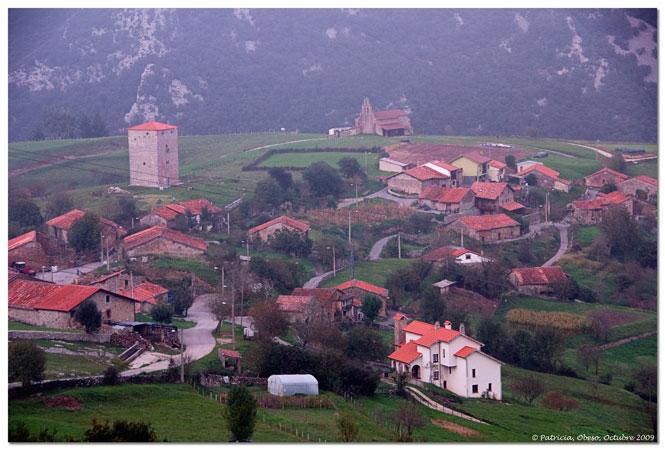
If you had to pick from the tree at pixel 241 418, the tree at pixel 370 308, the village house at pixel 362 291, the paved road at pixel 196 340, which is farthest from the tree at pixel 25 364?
the village house at pixel 362 291

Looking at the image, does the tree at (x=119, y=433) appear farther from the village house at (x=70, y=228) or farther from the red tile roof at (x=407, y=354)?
the village house at (x=70, y=228)

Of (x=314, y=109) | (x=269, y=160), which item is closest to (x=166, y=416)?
(x=269, y=160)

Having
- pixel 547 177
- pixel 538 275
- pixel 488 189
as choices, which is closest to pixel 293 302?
pixel 538 275

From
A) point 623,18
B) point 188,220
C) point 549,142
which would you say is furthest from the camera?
point 623,18

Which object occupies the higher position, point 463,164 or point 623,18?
point 623,18

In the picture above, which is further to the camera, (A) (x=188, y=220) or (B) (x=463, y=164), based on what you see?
(B) (x=463, y=164)

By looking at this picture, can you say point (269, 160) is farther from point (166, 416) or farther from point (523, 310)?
point (166, 416)

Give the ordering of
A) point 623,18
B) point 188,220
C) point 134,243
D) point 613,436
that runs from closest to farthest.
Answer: point 613,436 → point 134,243 → point 188,220 → point 623,18
